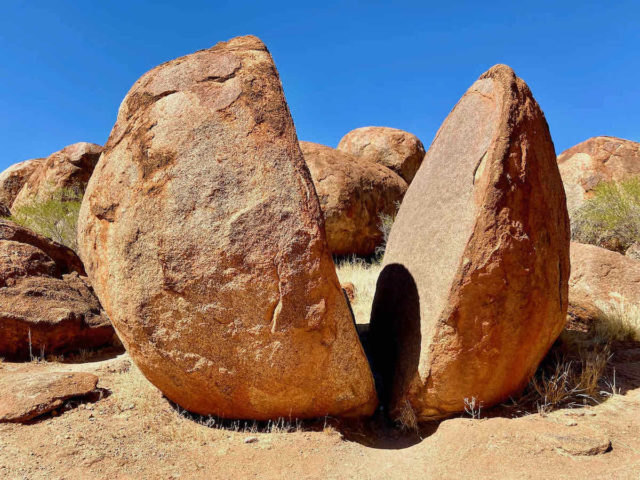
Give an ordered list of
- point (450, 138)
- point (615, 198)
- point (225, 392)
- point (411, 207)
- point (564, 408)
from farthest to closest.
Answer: point (615, 198) → point (411, 207) → point (450, 138) → point (564, 408) → point (225, 392)

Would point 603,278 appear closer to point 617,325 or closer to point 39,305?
point 617,325

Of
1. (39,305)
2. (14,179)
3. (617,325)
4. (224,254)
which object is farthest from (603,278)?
(14,179)

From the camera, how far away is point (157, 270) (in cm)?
276

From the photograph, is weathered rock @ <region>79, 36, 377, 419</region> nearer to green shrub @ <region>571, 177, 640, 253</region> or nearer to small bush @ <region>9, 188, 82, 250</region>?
small bush @ <region>9, 188, 82, 250</region>

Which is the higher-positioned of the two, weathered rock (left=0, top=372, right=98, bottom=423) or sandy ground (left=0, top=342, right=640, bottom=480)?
weathered rock (left=0, top=372, right=98, bottom=423)

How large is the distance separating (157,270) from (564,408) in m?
2.87

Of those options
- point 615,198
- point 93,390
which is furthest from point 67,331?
point 615,198

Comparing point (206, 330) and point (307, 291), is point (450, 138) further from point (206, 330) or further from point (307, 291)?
point (206, 330)

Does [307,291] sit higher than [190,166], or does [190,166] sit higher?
[190,166]

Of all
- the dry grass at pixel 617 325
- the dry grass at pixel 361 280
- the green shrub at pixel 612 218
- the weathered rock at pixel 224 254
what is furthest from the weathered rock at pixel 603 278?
the green shrub at pixel 612 218

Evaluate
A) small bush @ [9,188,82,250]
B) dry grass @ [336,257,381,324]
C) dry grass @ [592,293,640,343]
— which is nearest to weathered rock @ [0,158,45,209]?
small bush @ [9,188,82,250]

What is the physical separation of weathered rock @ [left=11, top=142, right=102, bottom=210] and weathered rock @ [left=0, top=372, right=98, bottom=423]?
33.1 feet

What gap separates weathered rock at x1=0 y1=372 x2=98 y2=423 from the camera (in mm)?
3045

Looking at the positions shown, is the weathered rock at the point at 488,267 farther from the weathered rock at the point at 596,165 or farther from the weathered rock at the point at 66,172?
the weathered rock at the point at 66,172
